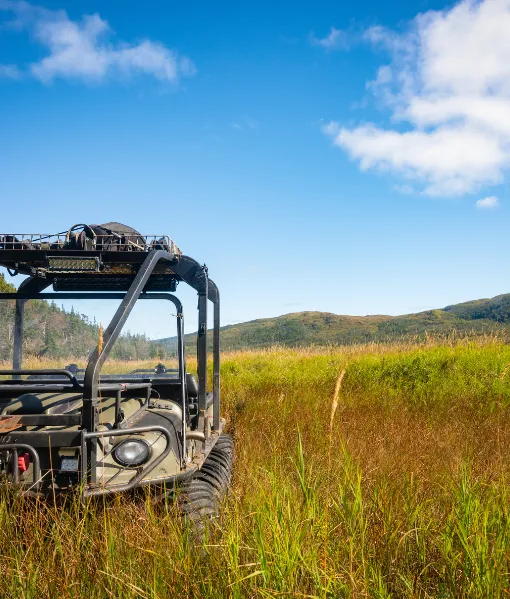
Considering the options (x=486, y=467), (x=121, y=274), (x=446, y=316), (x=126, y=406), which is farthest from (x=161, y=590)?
(x=446, y=316)

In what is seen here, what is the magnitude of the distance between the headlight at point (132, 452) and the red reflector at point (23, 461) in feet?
1.57

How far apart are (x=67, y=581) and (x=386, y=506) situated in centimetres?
153

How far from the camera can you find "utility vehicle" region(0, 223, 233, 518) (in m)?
3.03

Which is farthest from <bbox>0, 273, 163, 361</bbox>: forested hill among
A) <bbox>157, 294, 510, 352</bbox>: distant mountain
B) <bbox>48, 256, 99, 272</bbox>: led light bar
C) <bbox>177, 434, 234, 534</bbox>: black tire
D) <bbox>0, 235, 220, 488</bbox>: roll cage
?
<bbox>157, 294, 510, 352</bbox>: distant mountain

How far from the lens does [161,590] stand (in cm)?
227

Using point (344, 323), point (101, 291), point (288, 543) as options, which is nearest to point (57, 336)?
point (101, 291)

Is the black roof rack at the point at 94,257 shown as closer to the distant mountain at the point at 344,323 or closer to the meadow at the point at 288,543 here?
the meadow at the point at 288,543

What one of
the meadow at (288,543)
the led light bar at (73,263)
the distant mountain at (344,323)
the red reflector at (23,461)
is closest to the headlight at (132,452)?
the meadow at (288,543)

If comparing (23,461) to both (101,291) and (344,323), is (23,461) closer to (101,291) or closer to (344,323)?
(101,291)

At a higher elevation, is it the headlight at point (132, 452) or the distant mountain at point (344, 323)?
the distant mountain at point (344, 323)

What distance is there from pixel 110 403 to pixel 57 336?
134cm

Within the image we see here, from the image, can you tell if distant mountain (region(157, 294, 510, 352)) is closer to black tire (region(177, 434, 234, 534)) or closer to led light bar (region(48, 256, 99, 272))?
black tire (region(177, 434, 234, 534))

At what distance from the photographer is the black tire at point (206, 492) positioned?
118 inches

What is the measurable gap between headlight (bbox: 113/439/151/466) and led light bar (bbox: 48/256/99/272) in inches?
50.9
